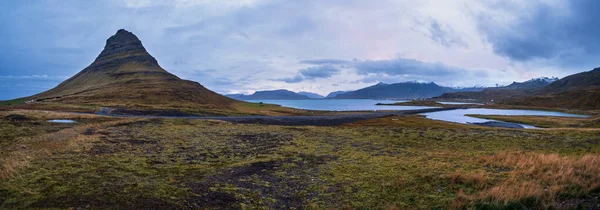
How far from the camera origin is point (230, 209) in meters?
16.4

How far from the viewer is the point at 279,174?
78.3 feet

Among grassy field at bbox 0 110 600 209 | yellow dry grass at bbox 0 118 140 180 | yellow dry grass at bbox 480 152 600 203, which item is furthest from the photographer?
yellow dry grass at bbox 0 118 140 180

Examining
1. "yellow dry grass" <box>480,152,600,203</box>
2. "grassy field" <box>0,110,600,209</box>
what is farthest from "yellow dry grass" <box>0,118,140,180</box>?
"yellow dry grass" <box>480,152,600,203</box>

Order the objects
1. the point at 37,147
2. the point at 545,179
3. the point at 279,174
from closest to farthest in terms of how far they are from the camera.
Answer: the point at 545,179
the point at 279,174
the point at 37,147

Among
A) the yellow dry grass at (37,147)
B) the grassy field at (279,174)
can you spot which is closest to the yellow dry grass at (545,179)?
the grassy field at (279,174)

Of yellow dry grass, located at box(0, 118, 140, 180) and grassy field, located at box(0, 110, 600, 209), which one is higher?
yellow dry grass, located at box(0, 118, 140, 180)

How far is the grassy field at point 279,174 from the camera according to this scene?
16.4m

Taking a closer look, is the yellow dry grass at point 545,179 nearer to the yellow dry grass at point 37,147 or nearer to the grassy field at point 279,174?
the grassy field at point 279,174

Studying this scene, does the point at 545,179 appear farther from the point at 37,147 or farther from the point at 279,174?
the point at 37,147

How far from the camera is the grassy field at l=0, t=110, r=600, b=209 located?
16.4m

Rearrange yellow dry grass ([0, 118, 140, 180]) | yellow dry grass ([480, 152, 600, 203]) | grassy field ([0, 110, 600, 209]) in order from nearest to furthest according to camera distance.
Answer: yellow dry grass ([480, 152, 600, 203]), grassy field ([0, 110, 600, 209]), yellow dry grass ([0, 118, 140, 180])

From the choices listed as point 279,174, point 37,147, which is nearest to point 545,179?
point 279,174

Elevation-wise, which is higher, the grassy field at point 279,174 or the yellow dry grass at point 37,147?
the yellow dry grass at point 37,147

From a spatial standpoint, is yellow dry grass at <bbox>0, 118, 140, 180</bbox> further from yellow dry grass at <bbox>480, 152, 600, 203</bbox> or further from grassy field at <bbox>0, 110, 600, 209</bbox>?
yellow dry grass at <bbox>480, 152, 600, 203</bbox>
